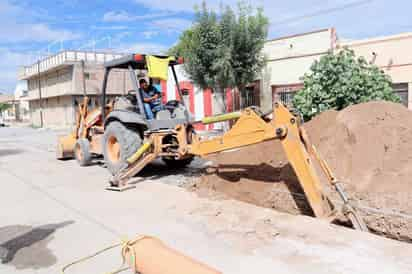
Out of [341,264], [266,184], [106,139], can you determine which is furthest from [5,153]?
[341,264]

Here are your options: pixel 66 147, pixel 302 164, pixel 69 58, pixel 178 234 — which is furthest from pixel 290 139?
pixel 69 58

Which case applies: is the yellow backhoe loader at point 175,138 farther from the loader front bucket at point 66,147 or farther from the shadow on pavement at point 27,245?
the shadow on pavement at point 27,245

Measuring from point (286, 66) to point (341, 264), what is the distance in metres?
12.7

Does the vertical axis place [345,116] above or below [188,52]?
below

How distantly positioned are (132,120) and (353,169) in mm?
A: 4088

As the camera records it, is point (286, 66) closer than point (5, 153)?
No

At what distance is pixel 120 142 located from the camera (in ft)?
23.4

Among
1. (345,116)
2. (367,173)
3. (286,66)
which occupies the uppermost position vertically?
(286,66)

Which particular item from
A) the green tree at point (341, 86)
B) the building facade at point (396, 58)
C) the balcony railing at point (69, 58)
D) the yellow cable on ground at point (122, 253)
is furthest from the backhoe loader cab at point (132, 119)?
the balcony railing at point (69, 58)

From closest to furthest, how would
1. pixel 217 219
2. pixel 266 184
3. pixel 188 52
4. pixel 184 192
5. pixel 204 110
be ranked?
pixel 217 219
pixel 266 184
pixel 184 192
pixel 188 52
pixel 204 110

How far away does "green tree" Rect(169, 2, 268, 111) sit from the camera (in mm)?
13906

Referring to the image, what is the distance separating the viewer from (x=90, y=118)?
945cm

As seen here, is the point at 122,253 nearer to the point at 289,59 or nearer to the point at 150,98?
the point at 150,98

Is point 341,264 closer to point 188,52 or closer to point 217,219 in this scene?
point 217,219
